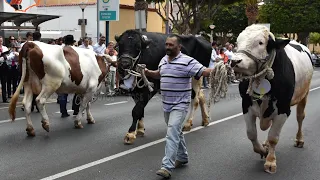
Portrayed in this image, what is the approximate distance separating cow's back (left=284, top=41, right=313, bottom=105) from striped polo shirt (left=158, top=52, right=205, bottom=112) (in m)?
1.58

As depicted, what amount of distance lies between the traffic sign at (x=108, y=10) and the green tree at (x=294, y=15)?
2728 centimetres

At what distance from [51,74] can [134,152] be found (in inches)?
89.6

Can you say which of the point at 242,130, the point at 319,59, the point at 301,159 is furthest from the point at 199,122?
the point at 319,59

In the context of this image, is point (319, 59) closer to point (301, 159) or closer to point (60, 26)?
point (60, 26)

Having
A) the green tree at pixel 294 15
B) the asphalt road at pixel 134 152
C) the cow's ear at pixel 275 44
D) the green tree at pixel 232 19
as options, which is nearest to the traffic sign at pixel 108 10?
the asphalt road at pixel 134 152

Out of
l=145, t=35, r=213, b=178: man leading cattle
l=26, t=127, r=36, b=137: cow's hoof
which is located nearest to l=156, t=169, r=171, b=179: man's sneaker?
l=145, t=35, r=213, b=178: man leading cattle

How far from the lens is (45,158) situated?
269 inches

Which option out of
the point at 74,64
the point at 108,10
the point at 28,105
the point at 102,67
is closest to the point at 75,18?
the point at 108,10

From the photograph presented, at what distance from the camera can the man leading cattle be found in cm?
570

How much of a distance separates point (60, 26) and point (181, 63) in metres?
30.0

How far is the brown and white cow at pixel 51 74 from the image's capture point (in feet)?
26.7

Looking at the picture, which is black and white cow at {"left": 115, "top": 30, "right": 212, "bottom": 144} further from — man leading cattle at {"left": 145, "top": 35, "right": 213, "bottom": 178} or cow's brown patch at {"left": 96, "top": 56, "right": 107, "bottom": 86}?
man leading cattle at {"left": 145, "top": 35, "right": 213, "bottom": 178}

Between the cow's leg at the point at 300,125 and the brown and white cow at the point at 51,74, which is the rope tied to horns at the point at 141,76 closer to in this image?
the brown and white cow at the point at 51,74

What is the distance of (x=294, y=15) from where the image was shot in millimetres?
41562
